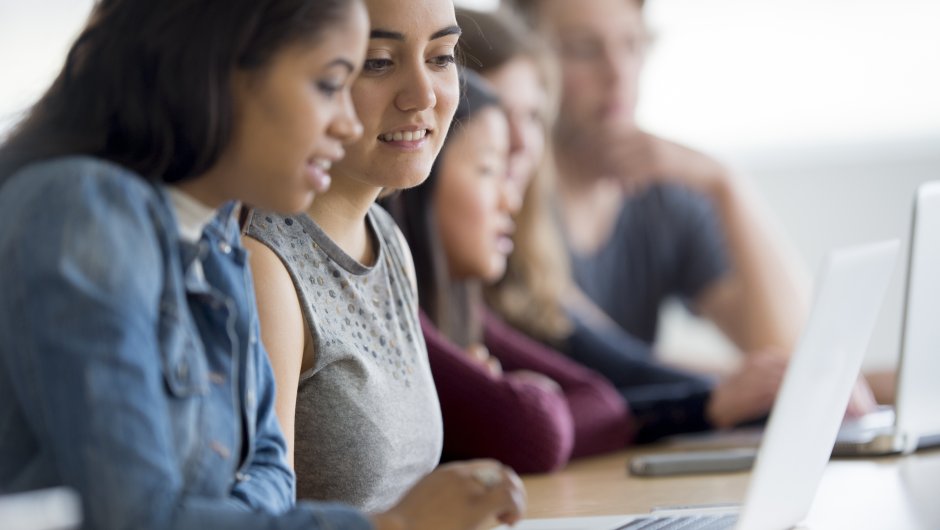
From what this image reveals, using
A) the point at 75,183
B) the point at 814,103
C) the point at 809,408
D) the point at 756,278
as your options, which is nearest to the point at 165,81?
the point at 75,183

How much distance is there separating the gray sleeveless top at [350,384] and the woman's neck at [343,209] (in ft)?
0.06

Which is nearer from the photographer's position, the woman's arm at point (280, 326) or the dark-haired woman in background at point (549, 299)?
the woman's arm at point (280, 326)

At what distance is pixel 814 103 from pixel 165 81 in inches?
122

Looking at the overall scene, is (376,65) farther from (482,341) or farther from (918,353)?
(482,341)

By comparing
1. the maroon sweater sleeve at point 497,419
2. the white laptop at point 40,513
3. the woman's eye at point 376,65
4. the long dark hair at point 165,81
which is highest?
the woman's eye at point 376,65

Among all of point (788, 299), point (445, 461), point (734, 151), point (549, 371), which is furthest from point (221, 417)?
point (734, 151)

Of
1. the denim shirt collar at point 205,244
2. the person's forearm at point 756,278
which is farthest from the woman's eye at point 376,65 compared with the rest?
the person's forearm at point 756,278

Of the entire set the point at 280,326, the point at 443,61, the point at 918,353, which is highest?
the point at 443,61

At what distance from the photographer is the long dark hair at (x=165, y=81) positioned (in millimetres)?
768

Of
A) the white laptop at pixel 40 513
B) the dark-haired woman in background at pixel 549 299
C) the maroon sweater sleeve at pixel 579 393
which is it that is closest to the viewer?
the white laptop at pixel 40 513

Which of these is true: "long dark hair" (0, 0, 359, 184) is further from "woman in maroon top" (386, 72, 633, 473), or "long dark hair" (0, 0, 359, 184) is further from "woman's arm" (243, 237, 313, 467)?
"woman in maroon top" (386, 72, 633, 473)

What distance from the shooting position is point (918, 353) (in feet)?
4.91

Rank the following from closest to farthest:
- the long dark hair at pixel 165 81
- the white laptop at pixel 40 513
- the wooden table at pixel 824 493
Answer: the white laptop at pixel 40 513, the long dark hair at pixel 165 81, the wooden table at pixel 824 493

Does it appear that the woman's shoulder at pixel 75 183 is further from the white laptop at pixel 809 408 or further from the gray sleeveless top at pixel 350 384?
the white laptop at pixel 809 408
